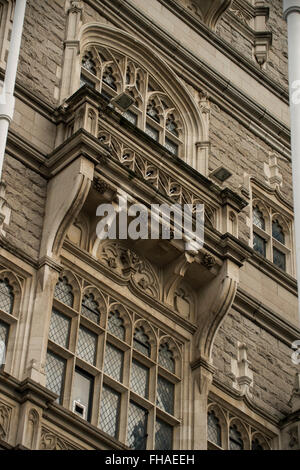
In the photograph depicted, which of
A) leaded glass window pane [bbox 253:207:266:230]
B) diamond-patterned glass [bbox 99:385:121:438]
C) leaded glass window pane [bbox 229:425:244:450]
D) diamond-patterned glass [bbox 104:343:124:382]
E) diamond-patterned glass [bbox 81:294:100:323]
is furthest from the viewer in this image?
leaded glass window pane [bbox 253:207:266:230]

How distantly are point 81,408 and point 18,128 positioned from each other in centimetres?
488

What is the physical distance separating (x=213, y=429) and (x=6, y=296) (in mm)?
4153

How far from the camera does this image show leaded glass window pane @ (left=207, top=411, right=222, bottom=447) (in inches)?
947

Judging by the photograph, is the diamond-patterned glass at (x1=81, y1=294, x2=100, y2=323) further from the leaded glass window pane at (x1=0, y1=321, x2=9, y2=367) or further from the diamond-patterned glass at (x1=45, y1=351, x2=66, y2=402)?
the leaded glass window pane at (x1=0, y1=321, x2=9, y2=367)

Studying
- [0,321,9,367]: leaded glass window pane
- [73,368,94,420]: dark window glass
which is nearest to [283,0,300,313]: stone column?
[73,368,94,420]: dark window glass

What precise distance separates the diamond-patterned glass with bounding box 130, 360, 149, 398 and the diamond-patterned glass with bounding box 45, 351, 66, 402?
138 centimetres

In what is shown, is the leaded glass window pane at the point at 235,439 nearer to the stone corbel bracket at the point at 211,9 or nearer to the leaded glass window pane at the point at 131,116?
the leaded glass window pane at the point at 131,116

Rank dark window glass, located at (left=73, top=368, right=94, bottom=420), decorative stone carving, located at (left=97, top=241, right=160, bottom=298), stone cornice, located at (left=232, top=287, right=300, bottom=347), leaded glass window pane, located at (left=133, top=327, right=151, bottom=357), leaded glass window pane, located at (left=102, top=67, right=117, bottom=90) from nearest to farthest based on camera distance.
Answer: dark window glass, located at (left=73, top=368, right=94, bottom=420) → leaded glass window pane, located at (left=133, top=327, right=151, bottom=357) → decorative stone carving, located at (left=97, top=241, right=160, bottom=298) → stone cornice, located at (left=232, top=287, right=300, bottom=347) → leaded glass window pane, located at (left=102, top=67, right=117, bottom=90)

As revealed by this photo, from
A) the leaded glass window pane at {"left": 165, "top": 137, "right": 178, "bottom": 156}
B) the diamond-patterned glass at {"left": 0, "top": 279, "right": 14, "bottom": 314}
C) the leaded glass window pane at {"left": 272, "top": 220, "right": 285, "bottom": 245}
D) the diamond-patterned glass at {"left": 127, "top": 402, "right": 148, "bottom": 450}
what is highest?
the leaded glass window pane at {"left": 165, "top": 137, "right": 178, "bottom": 156}

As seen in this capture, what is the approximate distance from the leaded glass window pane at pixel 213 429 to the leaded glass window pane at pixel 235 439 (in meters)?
0.29

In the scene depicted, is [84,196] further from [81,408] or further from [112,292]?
[81,408]

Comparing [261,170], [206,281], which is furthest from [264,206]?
[206,281]

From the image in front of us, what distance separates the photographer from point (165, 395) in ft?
78.1

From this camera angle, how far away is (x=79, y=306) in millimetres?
23172
